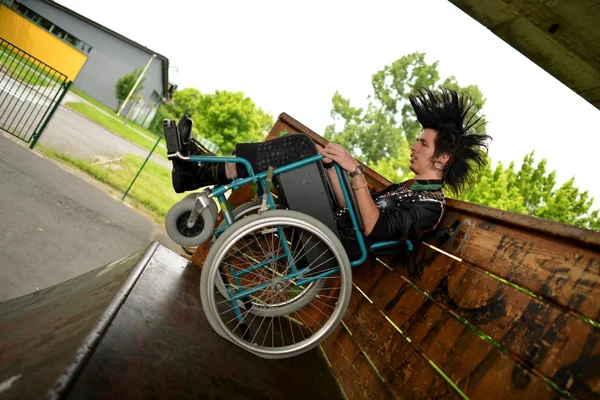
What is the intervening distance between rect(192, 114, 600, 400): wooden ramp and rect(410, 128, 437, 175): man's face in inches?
10.9

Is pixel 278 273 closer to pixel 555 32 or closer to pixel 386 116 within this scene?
pixel 555 32

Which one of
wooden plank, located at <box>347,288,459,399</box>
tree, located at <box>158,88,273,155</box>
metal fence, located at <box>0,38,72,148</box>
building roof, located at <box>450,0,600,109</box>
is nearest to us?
wooden plank, located at <box>347,288,459,399</box>

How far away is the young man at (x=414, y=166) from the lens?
2.13 metres

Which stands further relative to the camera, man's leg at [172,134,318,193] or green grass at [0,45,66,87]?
green grass at [0,45,66,87]

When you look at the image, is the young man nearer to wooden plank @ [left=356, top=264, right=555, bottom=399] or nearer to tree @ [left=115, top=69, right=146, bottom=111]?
wooden plank @ [left=356, top=264, right=555, bottom=399]

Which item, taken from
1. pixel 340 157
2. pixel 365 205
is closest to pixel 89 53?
pixel 340 157

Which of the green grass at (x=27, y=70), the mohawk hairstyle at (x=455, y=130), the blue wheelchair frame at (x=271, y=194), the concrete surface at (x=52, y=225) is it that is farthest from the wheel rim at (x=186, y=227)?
the green grass at (x=27, y=70)

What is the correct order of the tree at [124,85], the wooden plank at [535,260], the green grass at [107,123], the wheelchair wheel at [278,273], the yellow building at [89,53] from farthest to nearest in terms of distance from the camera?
the tree at [124,85] < the yellow building at [89,53] < the green grass at [107,123] < the wheelchair wheel at [278,273] < the wooden plank at [535,260]

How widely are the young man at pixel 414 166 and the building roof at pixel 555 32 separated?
2003mm

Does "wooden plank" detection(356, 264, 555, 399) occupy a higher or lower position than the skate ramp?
higher

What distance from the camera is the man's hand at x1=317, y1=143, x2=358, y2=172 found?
2.13 meters

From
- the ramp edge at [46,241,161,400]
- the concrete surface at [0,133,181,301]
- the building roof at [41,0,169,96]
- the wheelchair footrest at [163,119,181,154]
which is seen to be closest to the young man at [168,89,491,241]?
the wheelchair footrest at [163,119,181,154]

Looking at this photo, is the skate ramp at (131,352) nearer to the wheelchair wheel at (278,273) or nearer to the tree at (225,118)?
the wheelchair wheel at (278,273)

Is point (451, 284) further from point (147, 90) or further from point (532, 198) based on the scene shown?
point (147, 90)
